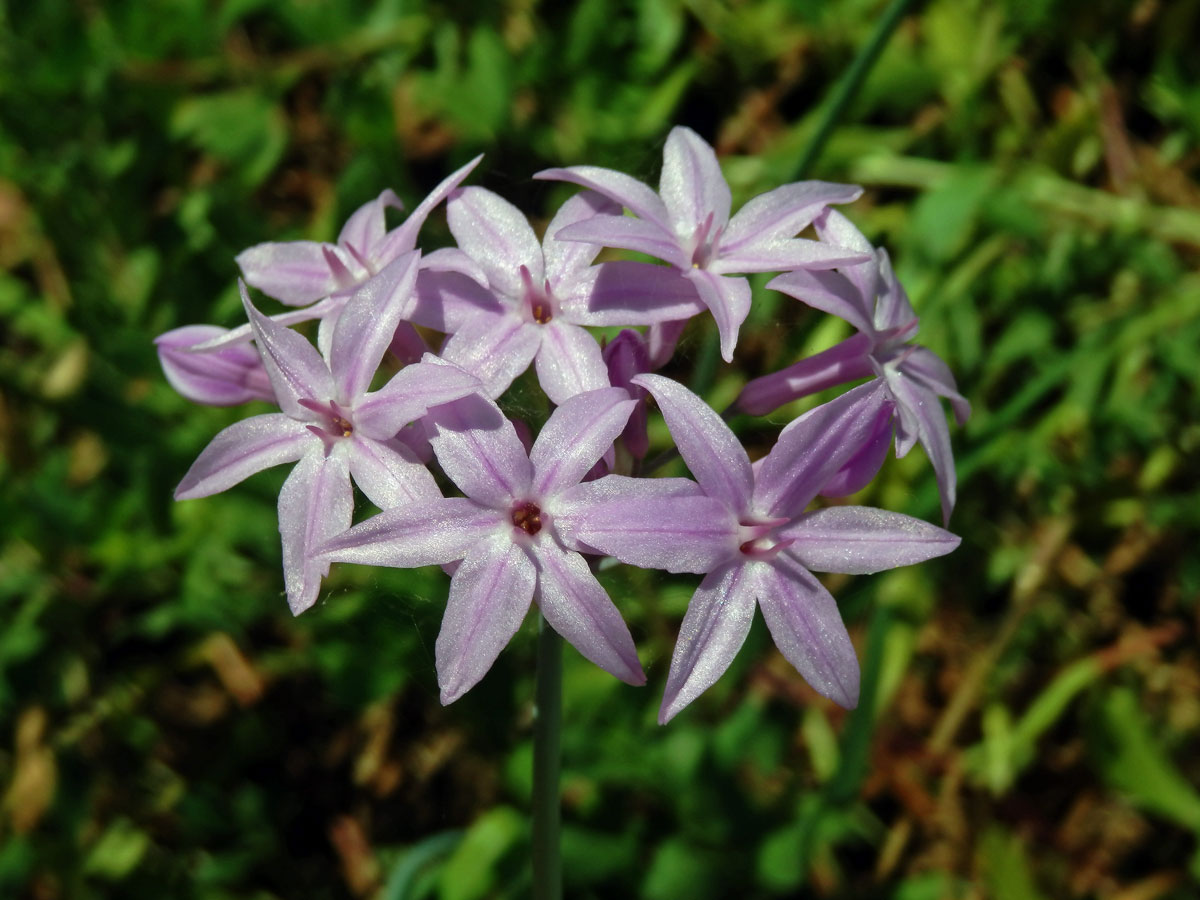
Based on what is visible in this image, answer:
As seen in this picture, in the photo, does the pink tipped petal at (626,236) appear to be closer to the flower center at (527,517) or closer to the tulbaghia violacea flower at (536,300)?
the tulbaghia violacea flower at (536,300)

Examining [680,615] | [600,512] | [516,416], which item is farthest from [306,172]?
[600,512]

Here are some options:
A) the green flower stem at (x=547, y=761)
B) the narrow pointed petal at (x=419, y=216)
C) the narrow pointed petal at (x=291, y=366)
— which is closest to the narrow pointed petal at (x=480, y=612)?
the green flower stem at (x=547, y=761)

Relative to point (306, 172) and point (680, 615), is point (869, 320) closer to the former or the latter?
point (680, 615)

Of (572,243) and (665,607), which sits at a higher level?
(572,243)

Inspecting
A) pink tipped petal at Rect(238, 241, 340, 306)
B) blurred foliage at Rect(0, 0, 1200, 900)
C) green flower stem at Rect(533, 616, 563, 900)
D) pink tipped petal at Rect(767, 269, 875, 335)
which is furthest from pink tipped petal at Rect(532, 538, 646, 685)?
blurred foliage at Rect(0, 0, 1200, 900)

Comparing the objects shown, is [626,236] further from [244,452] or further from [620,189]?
[244,452]

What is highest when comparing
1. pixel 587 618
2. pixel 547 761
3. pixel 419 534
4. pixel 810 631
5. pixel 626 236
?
pixel 626 236

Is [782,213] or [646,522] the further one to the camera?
[782,213]

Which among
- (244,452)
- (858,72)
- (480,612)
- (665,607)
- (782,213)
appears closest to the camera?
(480,612)

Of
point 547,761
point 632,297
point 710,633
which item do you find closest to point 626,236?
point 632,297
